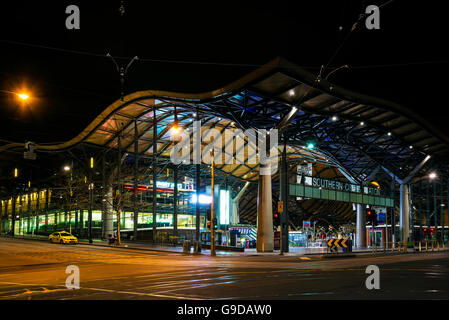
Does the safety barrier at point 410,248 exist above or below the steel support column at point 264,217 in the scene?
below

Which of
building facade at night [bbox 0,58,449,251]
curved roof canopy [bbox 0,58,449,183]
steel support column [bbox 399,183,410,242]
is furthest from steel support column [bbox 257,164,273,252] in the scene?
steel support column [bbox 399,183,410,242]

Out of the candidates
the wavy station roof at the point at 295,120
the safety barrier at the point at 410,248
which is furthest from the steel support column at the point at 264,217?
the safety barrier at the point at 410,248

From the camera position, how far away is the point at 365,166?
64125 mm

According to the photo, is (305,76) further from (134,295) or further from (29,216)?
(29,216)

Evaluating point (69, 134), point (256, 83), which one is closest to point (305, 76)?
point (256, 83)

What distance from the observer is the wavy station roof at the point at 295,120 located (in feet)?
121

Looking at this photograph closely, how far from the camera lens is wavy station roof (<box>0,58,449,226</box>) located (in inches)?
1453

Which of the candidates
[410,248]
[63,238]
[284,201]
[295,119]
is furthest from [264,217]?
[63,238]

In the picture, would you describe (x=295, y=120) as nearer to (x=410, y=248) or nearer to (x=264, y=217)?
(x=264, y=217)

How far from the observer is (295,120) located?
152ft

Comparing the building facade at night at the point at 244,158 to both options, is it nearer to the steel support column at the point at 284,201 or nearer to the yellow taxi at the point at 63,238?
the steel support column at the point at 284,201

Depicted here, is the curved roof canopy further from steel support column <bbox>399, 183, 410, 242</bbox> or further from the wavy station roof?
steel support column <bbox>399, 183, 410, 242</bbox>

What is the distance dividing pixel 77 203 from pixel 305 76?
4174 centimetres
